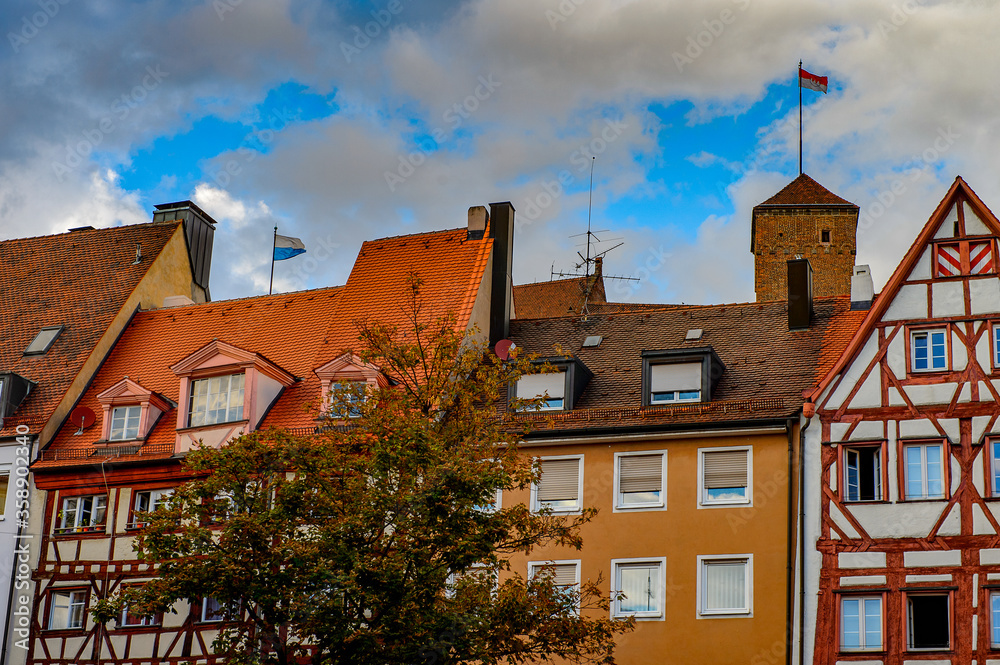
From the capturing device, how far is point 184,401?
3597 cm

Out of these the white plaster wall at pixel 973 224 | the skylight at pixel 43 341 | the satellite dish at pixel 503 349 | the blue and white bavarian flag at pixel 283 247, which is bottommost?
the satellite dish at pixel 503 349

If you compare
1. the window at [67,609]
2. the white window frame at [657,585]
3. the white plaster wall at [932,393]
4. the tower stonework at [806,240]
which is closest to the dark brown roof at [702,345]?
the white plaster wall at [932,393]

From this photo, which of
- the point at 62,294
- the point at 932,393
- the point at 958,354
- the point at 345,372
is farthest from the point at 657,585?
the point at 62,294

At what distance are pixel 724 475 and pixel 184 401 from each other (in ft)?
42.6

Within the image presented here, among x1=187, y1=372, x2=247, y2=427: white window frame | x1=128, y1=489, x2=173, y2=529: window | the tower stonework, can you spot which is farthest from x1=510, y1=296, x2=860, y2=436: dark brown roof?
the tower stonework

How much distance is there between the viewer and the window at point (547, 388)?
34.3m

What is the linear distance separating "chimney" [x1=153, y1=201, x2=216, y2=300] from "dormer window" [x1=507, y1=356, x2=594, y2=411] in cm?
1380

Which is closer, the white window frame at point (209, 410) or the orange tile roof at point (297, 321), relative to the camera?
the white window frame at point (209, 410)

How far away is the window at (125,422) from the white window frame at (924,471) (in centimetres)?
1774

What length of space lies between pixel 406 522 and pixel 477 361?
12.8ft

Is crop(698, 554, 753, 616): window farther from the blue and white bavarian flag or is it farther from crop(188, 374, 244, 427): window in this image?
the blue and white bavarian flag

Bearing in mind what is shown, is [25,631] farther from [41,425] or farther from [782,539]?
[782,539]

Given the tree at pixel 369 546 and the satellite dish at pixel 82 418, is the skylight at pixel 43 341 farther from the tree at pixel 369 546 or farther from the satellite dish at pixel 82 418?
the tree at pixel 369 546

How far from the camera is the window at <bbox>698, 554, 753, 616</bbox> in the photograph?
1200 inches
